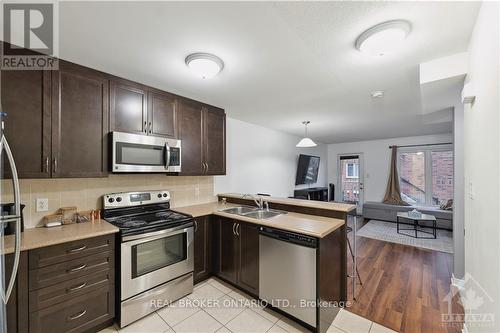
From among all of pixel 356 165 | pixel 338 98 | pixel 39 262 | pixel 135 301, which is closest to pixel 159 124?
pixel 39 262

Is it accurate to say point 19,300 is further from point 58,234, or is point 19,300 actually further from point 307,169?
point 307,169

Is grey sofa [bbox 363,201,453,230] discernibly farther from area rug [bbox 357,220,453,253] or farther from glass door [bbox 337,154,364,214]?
glass door [bbox 337,154,364,214]

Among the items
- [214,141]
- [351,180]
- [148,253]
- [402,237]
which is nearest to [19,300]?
[148,253]

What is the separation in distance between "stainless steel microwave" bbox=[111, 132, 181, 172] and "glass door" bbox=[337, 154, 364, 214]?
239 inches

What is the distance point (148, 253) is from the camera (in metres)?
2.03

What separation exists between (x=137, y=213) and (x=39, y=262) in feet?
3.26

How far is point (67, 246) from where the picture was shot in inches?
63.1

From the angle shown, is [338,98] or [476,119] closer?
[476,119]

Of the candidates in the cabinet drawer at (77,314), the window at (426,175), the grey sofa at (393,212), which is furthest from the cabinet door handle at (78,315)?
the window at (426,175)

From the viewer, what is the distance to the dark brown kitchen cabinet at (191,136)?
2.67m

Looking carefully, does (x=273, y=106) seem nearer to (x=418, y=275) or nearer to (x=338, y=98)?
(x=338, y=98)

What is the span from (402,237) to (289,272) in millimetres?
3818

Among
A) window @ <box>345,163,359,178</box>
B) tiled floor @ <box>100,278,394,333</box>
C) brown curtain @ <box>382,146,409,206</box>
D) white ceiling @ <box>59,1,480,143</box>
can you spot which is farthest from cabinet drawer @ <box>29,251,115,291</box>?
window @ <box>345,163,359,178</box>

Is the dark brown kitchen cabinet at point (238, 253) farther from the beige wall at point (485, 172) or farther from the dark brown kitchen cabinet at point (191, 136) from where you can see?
the beige wall at point (485, 172)
